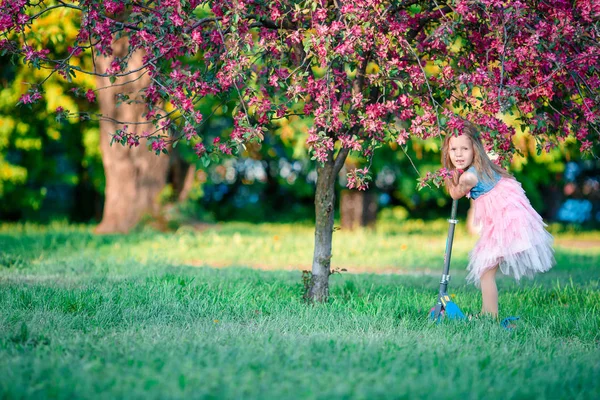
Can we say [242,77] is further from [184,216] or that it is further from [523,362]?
[184,216]

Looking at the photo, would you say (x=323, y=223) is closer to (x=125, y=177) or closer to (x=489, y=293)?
(x=489, y=293)

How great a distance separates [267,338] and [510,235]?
2183 millimetres

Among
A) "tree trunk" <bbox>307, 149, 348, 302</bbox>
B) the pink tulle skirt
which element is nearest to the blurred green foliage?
"tree trunk" <bbox>307, 149, 348, 302</bbox>

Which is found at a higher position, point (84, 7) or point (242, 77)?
point (84, 7)

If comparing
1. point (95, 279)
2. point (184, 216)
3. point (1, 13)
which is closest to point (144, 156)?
point (184, 216)

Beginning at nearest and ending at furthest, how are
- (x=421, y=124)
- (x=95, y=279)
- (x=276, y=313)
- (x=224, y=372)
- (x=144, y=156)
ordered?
(x=224, y=372) → (x=421, y=124) → (x=276, y=313) → (x=95, y=279) → (x=144, y=156)

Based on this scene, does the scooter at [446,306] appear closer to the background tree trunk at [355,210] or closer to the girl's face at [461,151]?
the girl's face at [461,151]

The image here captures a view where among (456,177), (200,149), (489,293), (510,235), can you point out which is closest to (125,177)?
(200,149)

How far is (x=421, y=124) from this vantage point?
4883 millimetres

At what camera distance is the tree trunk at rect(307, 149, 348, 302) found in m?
5.91

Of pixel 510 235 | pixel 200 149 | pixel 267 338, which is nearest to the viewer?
pixel 267 338

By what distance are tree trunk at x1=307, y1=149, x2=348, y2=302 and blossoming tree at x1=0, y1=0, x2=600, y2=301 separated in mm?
411

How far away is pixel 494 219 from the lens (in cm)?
538

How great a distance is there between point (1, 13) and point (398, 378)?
12.5 feet
